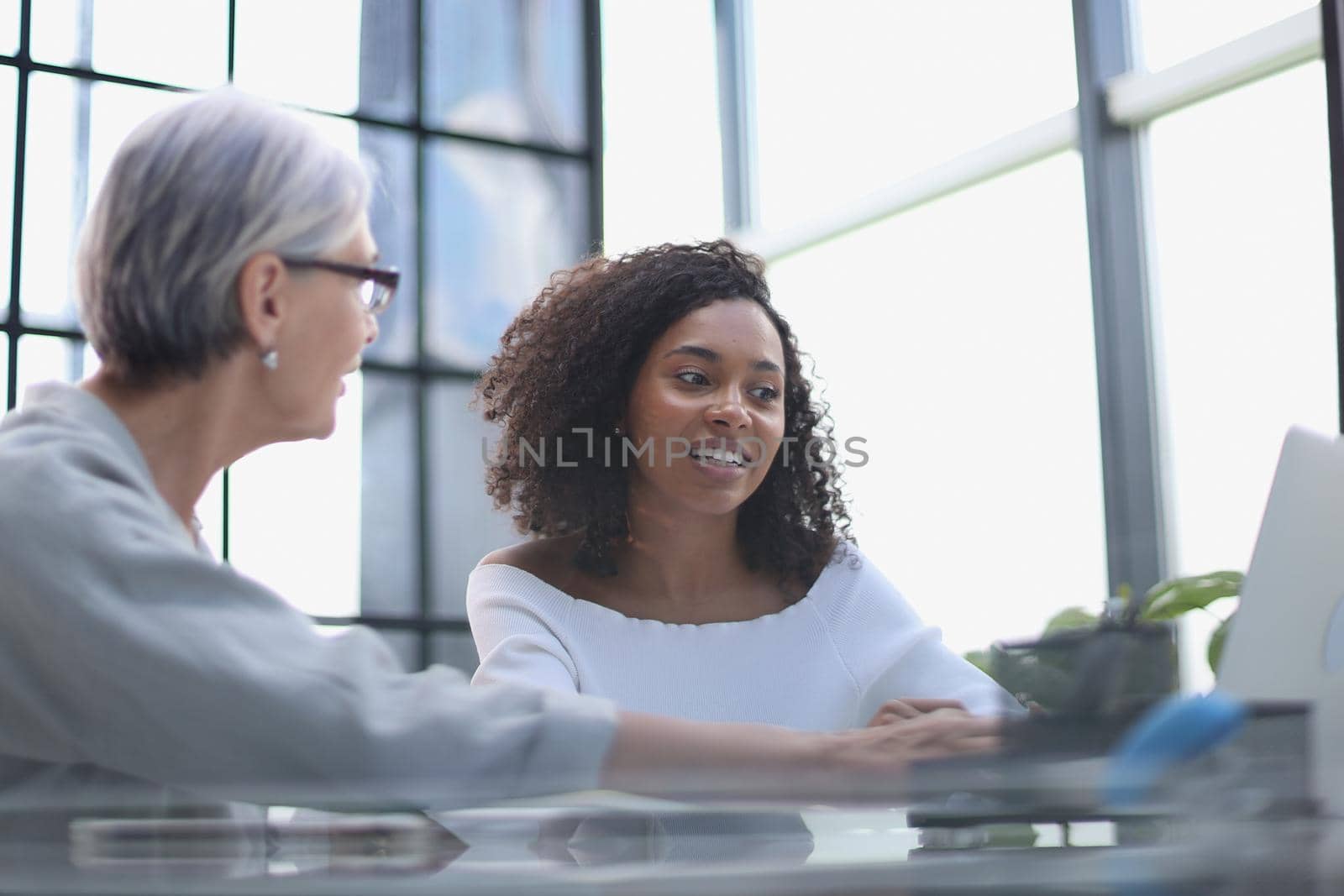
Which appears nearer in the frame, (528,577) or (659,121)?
(528,577)

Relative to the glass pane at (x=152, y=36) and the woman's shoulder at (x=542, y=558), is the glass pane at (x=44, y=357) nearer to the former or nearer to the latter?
the glass pane at (x=152, y=36)

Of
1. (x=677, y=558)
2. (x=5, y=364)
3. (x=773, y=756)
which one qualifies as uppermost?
(x=5, y=364)

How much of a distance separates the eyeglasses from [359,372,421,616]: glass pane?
1786mm

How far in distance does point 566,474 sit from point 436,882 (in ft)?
2.43

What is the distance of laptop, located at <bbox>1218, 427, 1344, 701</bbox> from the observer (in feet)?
2.06

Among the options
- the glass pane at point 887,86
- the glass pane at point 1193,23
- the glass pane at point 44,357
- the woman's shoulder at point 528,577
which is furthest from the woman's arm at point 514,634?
the glass pane at point 887,86

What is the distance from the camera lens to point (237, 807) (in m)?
Result: 0.36

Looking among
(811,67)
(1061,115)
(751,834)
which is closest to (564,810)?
(751,834)

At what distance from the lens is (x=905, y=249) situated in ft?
8.70

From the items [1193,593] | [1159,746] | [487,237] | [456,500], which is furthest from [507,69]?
[1159,746]

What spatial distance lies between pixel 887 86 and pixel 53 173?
1.61 meters

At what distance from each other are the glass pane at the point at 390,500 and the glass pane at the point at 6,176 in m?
0.58

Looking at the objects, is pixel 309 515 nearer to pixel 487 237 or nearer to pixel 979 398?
pixel 487 237

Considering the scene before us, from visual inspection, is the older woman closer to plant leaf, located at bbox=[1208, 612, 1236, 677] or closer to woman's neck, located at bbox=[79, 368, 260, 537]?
woman's neck, located at bbox=[79, 368, 260, 537]
